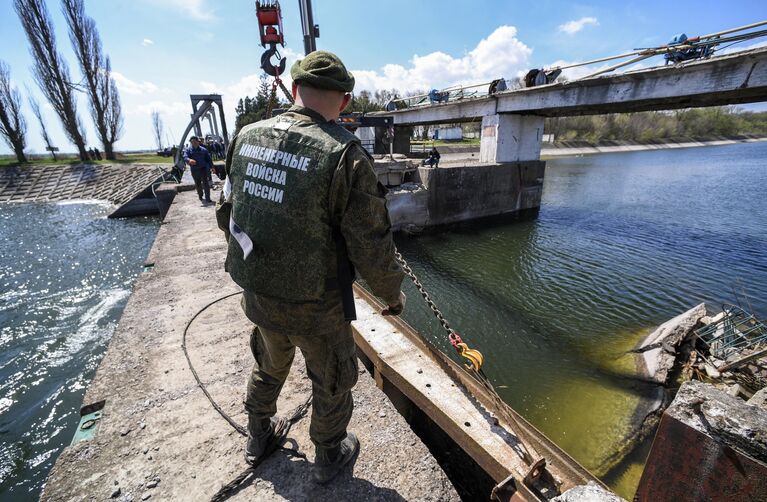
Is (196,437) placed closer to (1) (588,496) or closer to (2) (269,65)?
(1) (588,496)

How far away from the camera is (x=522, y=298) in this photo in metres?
9.28

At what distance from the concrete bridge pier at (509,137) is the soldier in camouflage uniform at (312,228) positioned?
17.3 metres

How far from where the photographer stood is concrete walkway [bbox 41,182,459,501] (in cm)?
203

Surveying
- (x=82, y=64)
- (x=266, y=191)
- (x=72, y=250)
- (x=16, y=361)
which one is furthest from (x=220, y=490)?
(x=82, y=64)

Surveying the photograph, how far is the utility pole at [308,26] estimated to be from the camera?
19.5ft

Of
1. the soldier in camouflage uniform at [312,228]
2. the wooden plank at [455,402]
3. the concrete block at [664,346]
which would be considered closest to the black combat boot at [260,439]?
the soldier in camouflage uniform at [312,228]

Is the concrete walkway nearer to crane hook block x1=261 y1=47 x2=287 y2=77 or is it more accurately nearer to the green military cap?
the green military cap

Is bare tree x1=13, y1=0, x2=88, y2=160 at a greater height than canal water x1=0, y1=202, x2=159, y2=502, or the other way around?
bare tree x1=13, y1=0, x2=88, y2=160

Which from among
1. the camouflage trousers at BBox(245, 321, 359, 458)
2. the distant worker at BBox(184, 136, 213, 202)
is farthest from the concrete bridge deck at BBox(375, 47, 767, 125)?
the camouflage trousers at BBox(245, 321, 359, 458)

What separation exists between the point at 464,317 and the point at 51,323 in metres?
9.10

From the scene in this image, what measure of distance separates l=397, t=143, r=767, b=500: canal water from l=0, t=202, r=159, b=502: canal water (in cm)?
615

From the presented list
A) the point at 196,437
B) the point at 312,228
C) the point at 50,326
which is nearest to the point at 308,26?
the point at 312,228

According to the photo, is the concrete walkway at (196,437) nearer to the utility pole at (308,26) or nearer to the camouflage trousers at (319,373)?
the camouflage trousers at (319,373)

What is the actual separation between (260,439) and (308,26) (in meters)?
6.53
